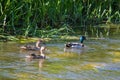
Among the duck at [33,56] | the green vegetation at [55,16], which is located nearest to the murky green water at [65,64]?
the duck at [33,56]

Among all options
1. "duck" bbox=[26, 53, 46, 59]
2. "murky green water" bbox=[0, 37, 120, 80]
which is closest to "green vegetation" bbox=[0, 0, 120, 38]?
"murky green water" bbox=[0, 37, 120, 80]

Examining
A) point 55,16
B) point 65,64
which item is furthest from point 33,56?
point 55,16

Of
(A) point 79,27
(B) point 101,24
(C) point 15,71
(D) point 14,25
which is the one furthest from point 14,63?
(B) point 101,24

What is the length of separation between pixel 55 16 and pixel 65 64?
5207mm

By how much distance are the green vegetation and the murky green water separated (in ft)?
3.51

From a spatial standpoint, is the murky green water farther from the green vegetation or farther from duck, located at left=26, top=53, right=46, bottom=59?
the green vegetation

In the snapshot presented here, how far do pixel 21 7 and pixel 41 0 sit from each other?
4.03ft

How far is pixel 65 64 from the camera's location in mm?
12047

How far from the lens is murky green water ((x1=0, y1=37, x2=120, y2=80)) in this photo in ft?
35.3

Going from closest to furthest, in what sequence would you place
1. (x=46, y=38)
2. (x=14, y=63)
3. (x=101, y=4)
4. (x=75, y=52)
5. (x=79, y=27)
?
1. (x=14, y=63)
2. (x=75, y=52)
3. (x=46, y=38)
4. (x=79, y=27)
5. (x=101, y=4)

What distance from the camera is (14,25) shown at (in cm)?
1555

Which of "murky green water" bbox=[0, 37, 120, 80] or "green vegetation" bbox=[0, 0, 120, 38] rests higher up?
"green vegetation" bbox=[0, 0, 120, 38]

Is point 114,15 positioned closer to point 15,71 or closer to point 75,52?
point 75,52

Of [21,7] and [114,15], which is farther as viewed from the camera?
[114,15]
